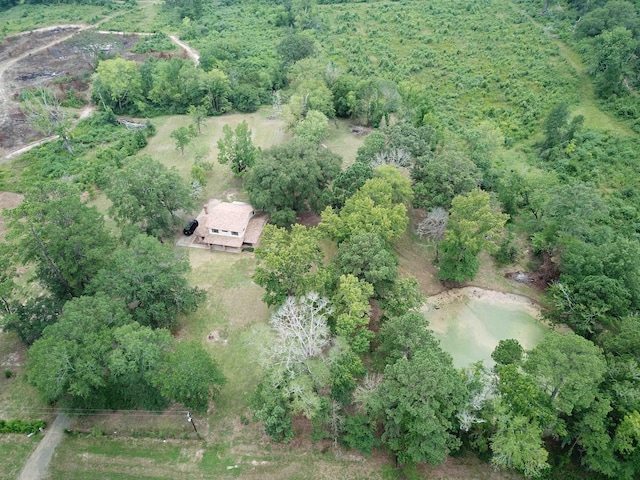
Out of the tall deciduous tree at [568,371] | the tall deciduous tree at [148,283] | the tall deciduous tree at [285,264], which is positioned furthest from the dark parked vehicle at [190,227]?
the tall deciduous tree at [568,371]

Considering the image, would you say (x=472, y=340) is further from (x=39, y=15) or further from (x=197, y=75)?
(x=39, y=15)

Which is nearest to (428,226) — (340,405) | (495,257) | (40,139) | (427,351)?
(495,257)

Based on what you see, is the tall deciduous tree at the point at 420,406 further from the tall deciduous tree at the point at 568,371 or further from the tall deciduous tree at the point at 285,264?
the tall deciduous tree at the point at 285,264

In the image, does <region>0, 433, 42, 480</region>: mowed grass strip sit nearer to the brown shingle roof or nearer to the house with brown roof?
the house with brown roof

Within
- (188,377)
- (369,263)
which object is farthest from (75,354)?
(369,263)

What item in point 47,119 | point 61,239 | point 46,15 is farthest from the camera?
point 46,15

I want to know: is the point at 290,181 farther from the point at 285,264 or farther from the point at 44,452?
the point at 44,452
